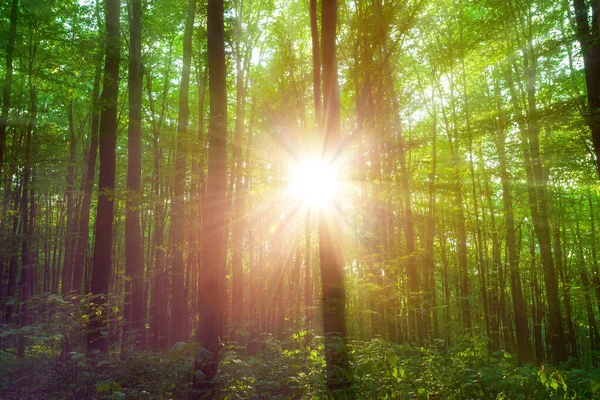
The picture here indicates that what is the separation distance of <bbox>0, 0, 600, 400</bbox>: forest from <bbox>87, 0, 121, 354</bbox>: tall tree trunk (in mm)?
47

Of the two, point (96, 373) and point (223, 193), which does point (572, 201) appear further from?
point (96, 373)

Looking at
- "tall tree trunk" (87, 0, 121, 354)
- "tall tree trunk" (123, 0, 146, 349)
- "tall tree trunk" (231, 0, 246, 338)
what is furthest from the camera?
"tall tree trunk" (231, 0, 246, 338)

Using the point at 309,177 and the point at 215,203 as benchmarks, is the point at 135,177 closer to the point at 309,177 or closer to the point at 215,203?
the point at 215,203

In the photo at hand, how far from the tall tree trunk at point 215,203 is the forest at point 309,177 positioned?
0.04m

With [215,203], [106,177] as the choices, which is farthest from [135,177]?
[215,203]

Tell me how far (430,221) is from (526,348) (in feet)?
26.0

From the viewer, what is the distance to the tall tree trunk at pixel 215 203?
6.67 metres

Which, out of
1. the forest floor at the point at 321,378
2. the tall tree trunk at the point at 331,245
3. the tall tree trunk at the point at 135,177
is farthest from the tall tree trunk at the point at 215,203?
the tall tree trunk at the point at 135,177

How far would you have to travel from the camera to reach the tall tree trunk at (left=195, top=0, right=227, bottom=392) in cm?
667

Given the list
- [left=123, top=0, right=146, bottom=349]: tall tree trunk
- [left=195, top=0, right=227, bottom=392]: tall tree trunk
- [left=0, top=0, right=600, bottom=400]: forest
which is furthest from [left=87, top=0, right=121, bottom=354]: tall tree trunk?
[left=195, top=0, right=227, bottom=392]: tall tree trunk

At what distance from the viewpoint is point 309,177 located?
9.96m

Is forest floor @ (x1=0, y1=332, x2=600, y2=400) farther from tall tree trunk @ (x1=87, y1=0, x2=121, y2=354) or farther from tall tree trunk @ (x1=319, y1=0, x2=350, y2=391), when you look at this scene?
tall tree trunk @ (x1=87, y1=0, x2=121, y2=354)

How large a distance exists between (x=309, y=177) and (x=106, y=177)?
17.4 ft

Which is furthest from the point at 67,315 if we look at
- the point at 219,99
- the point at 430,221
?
the point at 430,221
